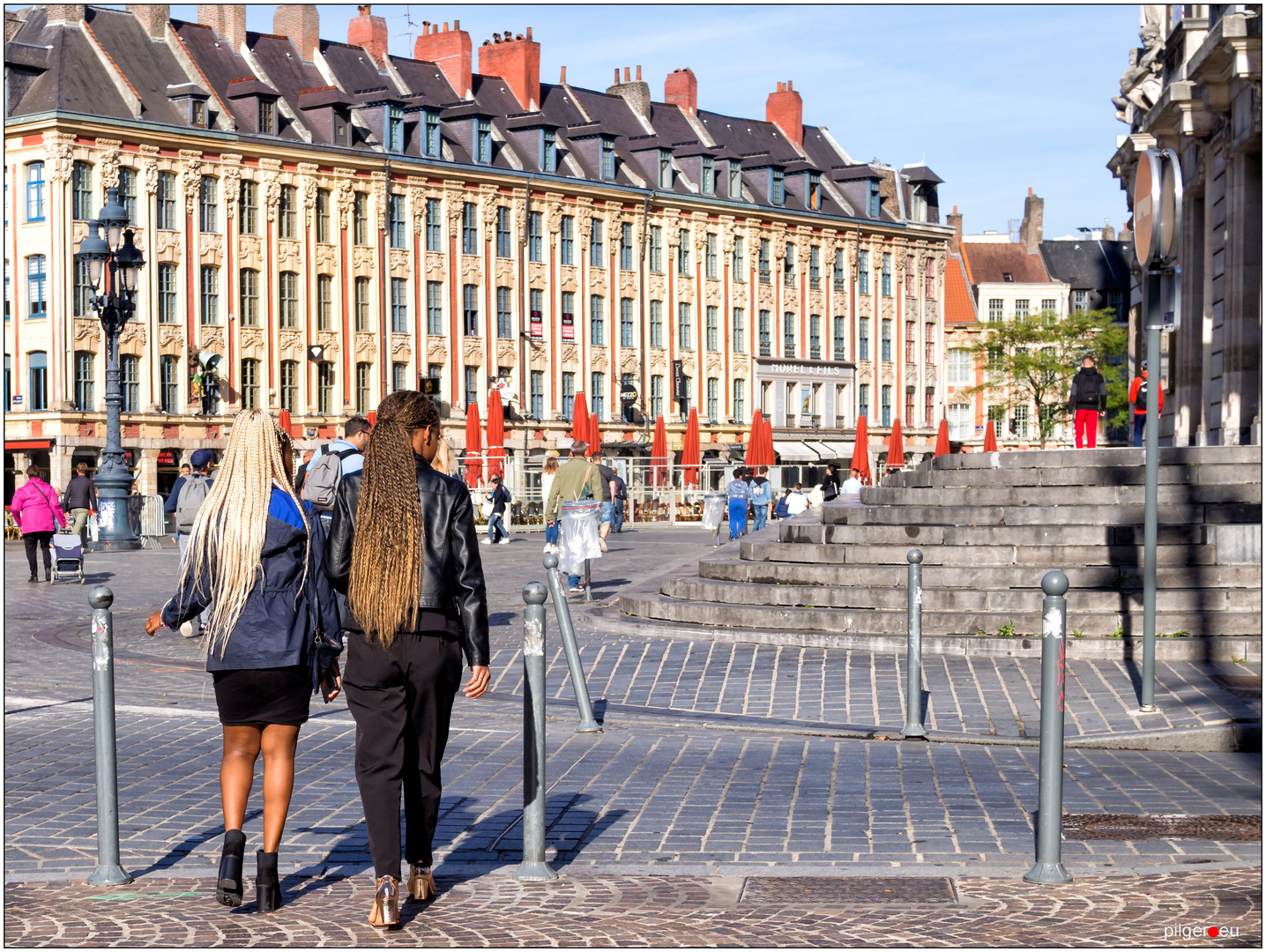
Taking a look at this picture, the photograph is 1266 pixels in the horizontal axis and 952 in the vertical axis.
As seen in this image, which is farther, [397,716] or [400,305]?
[400,305]

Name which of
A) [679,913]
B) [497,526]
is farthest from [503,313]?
[679,913]

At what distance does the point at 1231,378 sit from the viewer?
64.8 feet

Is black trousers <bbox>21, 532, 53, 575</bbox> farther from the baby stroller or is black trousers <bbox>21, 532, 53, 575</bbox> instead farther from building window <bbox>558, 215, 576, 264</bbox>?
building window <bbox>558, 215, 576, 264</bbox>

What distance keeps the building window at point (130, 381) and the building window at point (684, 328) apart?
2499 centimetres

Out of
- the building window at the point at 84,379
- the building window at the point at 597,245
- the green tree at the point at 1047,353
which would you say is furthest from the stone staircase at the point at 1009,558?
the green tree at the point at 1047,353

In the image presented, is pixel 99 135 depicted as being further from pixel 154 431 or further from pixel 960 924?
pixel 960 924

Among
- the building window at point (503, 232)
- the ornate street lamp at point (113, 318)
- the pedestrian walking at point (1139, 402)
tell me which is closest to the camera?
the pedestrian walking at point (1139, 402)

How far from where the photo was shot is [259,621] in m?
5.95

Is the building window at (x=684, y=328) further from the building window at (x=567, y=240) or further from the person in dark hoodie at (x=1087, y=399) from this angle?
the person in dark hoodie at (x=1087, y=399)

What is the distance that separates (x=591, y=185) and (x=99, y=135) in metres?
20.7

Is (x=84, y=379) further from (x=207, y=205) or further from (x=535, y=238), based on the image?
(x=535, y=238)

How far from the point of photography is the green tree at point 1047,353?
77.3m

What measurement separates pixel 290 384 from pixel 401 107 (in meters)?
11.0

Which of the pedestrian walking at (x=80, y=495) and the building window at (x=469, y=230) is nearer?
the pedestrian walking at (x=80, y=495)
